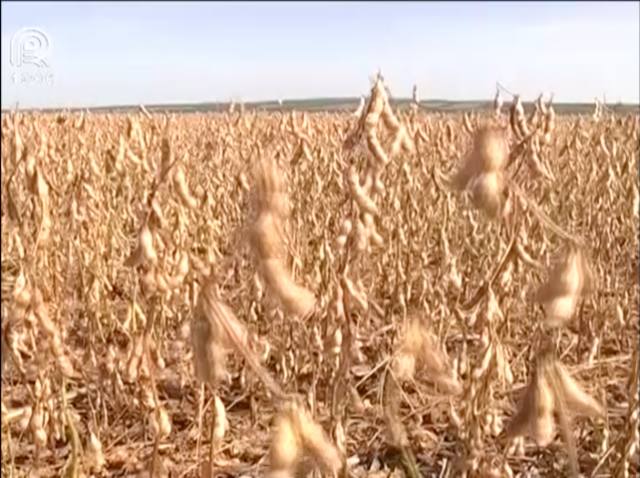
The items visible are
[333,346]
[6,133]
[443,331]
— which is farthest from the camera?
[443,331]

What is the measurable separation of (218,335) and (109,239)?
252cm

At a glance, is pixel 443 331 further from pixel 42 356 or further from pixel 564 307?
pixel 564 307

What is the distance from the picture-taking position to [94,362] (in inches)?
87.0

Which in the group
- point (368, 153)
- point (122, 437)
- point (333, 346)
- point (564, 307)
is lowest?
point (122, 437)

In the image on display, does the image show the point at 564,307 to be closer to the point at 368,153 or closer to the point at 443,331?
the point at 368,153

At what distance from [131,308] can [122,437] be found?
58 centimetres

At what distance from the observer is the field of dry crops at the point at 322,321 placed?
2.97ft

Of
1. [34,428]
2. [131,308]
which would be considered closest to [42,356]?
[34,428]

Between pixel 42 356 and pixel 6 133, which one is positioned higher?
pixel 6 133

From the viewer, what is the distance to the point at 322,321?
1988 mm

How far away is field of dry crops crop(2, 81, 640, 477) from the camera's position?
2.97 feet

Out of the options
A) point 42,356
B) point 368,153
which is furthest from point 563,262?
point 42,356

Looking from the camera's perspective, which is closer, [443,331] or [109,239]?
[443,331]

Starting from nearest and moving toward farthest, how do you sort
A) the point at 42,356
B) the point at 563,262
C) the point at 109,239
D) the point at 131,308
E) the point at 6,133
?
the point at 563,262, the point at 42,356, the point at 131,308, the point at 6,133, the point at 109,239
